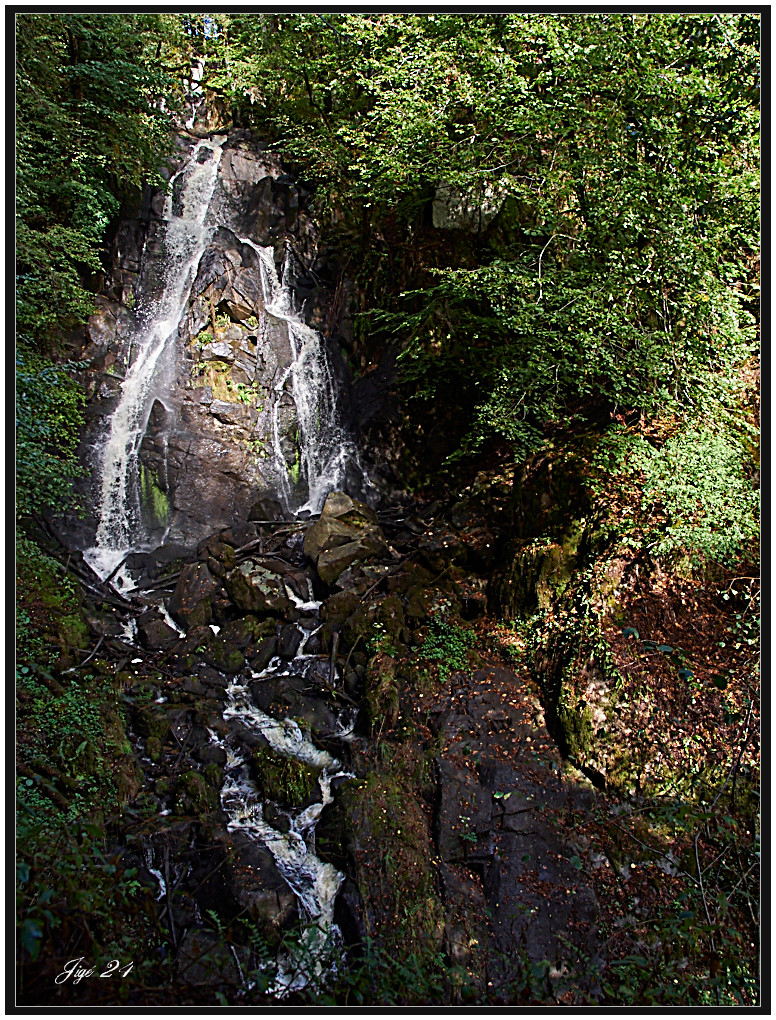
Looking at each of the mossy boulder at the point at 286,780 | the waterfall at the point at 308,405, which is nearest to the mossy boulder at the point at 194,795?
the mossy boulder at the point at 286,780

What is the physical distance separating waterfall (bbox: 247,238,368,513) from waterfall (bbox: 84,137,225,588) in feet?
3.89

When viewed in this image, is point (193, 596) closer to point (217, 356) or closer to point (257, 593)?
point (257, 593)

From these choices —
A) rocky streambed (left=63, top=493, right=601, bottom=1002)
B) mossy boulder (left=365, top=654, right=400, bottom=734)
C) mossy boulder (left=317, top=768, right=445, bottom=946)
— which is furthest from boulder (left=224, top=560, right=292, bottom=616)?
mossy boulder (left=317, top=768, right=445, bottom=946)

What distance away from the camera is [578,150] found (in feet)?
Result: 17.7

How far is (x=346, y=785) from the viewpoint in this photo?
4863 mm

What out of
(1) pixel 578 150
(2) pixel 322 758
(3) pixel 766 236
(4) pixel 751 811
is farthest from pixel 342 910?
(1) pixel 578 150

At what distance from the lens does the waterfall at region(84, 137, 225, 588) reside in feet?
26.5

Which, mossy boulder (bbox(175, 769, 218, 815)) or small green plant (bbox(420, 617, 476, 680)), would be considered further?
small green plant (bbox(420, 617, 476, 680))

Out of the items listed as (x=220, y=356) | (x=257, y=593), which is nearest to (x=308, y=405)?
(x=220, y=356)

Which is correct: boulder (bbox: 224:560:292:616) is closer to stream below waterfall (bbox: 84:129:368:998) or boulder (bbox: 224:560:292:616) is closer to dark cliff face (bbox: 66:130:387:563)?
stream below waterfall (bbox: 84:129:368:998)

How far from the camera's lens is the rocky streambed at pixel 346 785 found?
364 centimetres

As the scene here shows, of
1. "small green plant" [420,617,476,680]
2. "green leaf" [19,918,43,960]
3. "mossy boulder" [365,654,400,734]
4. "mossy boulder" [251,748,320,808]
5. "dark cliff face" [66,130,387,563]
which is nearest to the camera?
"green leaf" [19,918,43,960]

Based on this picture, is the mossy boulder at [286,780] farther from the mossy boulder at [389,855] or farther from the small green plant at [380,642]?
the small green plant at [380,642]

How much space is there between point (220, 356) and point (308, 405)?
5.62 ft
